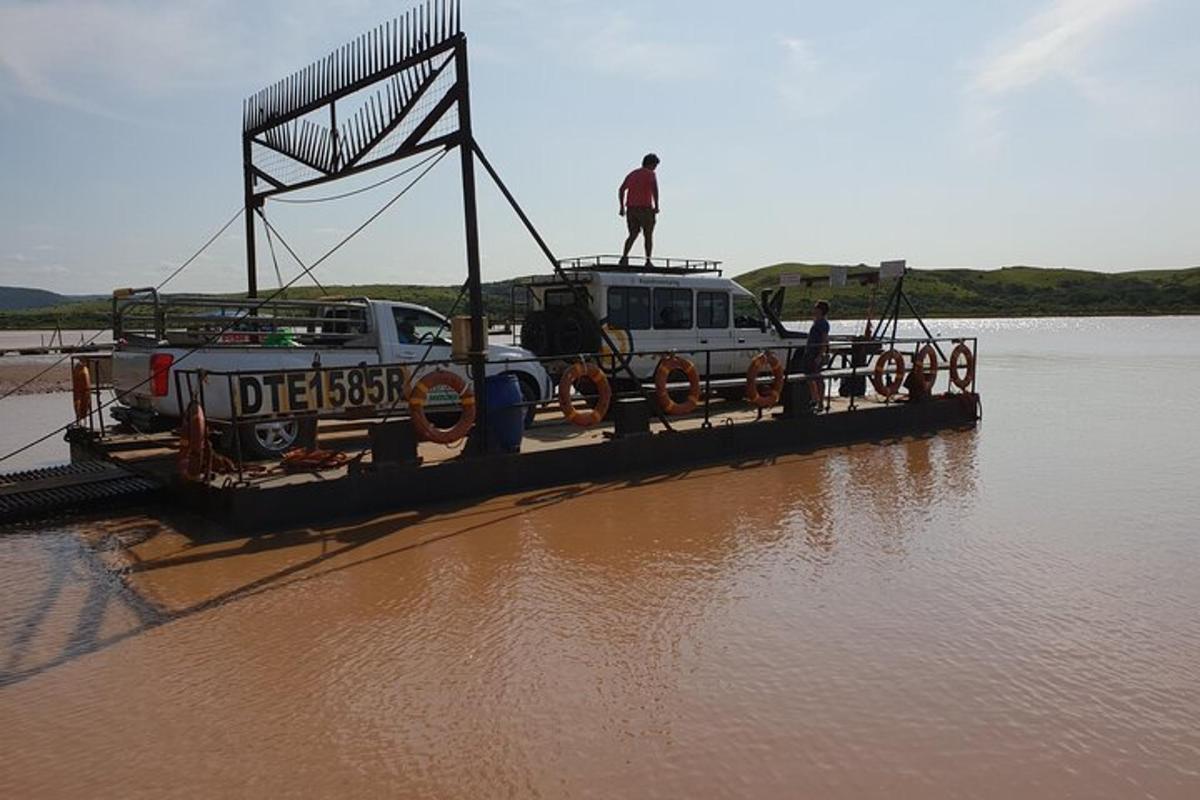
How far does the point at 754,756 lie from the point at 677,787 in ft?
1.47

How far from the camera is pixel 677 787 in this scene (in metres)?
3.58

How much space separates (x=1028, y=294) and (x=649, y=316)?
12550 centimetres

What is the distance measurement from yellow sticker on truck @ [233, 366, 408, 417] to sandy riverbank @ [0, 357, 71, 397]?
54.2 ft

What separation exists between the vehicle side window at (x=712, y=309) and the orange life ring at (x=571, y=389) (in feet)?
13.7

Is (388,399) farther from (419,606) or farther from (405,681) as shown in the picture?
(405,681)

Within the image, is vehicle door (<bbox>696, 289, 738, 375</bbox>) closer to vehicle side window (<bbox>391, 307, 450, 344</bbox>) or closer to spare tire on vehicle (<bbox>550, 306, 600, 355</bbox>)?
spare tire on vehicle (<bbox>550, 306, 600, 355</bbox>)

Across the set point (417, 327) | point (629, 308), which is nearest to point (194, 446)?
point (417, 327)

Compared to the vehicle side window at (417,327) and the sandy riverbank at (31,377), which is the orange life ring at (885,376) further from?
the sandy riverbank at (31,377)

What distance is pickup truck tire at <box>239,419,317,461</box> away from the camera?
29.8 feet

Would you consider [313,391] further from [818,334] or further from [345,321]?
[818,334]

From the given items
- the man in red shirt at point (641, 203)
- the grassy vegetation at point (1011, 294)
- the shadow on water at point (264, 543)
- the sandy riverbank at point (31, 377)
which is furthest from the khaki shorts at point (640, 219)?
the grassy vegetation at point (1011, 294)

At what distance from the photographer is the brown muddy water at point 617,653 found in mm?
3738

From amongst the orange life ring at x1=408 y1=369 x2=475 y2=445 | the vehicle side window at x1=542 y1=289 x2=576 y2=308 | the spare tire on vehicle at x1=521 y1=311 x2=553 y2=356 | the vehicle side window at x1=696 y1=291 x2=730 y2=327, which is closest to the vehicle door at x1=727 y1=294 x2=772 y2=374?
the vehicle side window at x1=696 y1=291 x2=730 y2=327

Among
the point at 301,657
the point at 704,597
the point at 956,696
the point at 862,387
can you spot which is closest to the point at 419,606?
the point at 301,657
